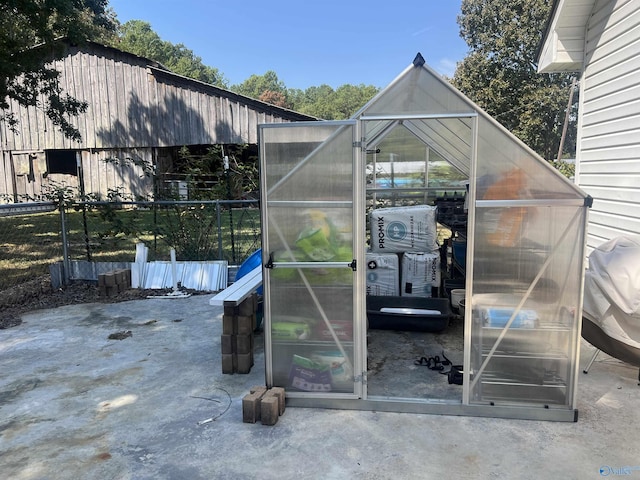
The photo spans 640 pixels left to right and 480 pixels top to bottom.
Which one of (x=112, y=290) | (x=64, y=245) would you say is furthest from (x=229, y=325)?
(x=64, y=245)

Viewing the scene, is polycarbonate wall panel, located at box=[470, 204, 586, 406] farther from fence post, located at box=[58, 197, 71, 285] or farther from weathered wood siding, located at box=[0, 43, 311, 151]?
weathered wood siding, located at box=[0, 43, 311, 151]

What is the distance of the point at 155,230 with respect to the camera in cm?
741

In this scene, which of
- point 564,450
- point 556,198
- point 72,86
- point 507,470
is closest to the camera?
point 507,470

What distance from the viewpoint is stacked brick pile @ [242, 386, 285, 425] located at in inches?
119

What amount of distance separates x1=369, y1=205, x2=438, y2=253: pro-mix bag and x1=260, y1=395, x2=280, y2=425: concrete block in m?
2.71

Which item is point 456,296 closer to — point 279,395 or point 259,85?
point 279,395

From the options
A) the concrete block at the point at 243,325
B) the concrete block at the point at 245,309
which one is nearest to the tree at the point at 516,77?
the concrete block at the point at 245,309

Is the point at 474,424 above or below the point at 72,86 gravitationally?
below

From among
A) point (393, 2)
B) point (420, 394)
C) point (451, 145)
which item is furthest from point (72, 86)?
point (393, 2)

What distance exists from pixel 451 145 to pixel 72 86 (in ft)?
53.6

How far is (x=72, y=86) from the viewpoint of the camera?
53.1 ft

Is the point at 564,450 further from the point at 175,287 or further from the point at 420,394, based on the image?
the point at 175,287

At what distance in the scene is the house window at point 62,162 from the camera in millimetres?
18016

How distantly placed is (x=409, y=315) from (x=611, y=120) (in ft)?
10.8
